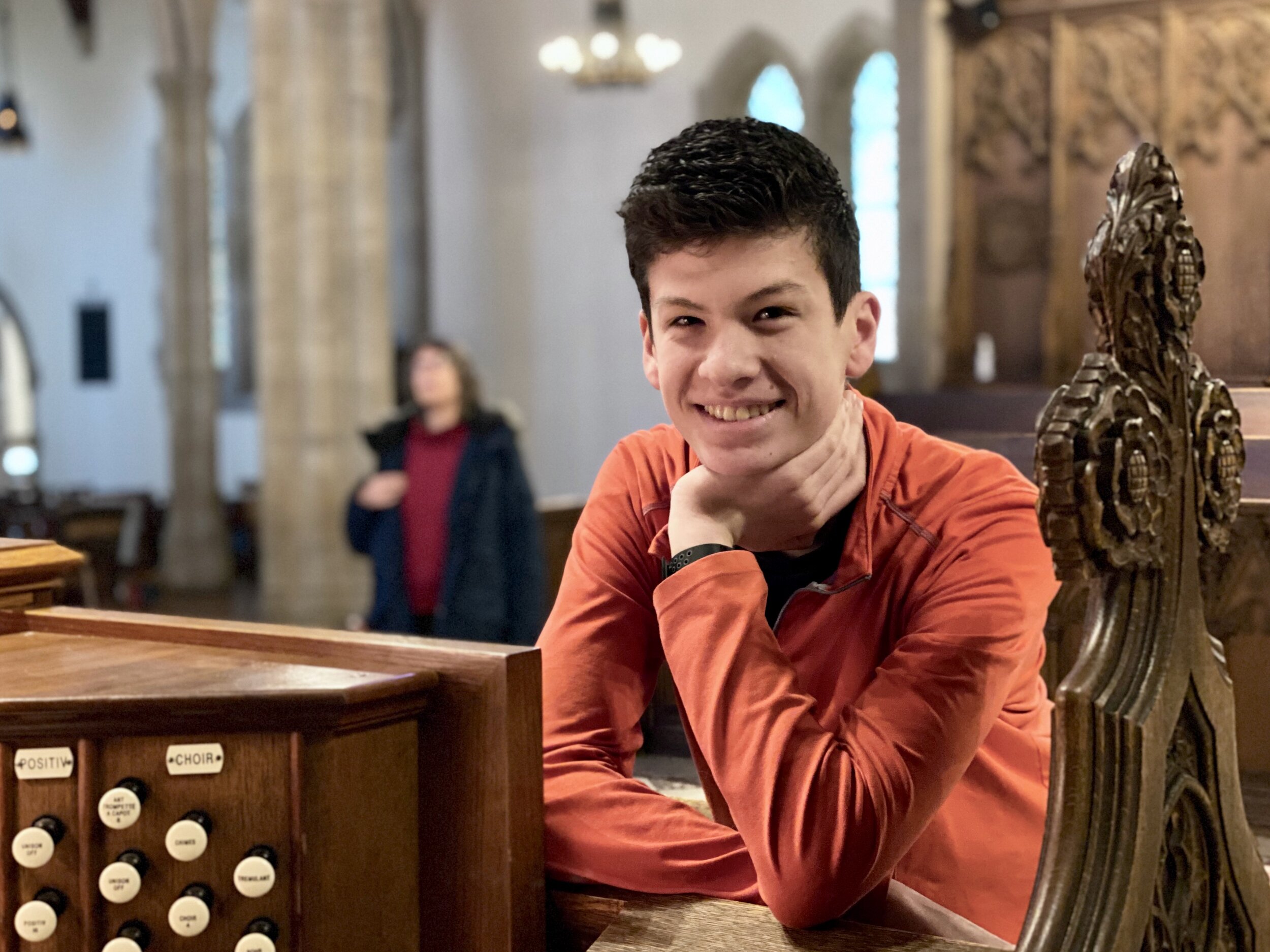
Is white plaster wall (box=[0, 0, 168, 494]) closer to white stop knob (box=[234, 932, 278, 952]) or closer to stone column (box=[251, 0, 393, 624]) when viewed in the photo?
stone column (box=[251, 0, 393, 624])

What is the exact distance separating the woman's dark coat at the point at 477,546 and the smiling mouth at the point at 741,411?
3103 mm

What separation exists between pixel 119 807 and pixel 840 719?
0.71 metres

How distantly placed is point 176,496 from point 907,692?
12.6m

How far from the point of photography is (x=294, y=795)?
1361mm

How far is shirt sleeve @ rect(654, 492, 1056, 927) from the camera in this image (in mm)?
1271

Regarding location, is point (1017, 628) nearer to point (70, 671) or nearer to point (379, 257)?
point (70, 671)

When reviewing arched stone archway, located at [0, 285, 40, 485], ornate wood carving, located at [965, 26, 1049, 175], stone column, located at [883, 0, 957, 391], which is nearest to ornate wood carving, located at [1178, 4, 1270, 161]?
ornate wood carving, located at [965, 26, 1049, 175]

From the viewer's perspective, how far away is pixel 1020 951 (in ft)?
3.42

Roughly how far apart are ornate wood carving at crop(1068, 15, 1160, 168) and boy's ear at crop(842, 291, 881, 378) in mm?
6355

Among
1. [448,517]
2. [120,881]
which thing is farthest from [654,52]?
[120,881]

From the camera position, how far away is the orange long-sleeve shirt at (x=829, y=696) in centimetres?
128

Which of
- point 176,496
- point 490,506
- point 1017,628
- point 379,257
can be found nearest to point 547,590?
point 490,506

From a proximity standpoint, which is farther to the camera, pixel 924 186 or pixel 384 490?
pixel 924 186

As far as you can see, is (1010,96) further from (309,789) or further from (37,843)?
(37,843)
